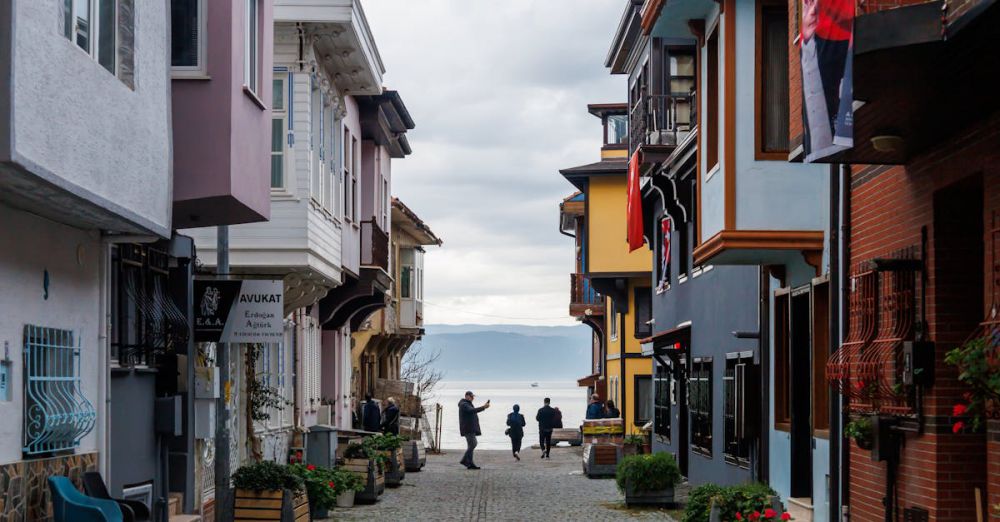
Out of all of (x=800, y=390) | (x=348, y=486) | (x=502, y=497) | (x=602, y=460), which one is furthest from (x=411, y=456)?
(x=800, y=390)

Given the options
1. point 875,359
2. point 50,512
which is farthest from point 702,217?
point 50,512

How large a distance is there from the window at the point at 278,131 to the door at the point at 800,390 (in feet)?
25.2

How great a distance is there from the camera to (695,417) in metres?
25.7

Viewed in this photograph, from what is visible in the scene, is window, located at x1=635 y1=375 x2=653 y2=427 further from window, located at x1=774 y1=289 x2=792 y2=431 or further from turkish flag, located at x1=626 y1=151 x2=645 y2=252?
window, located at x1=774 y1=289 x2=792 y2=431

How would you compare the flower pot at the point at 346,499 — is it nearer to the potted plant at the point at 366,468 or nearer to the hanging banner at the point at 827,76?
the potted plant at the point at 366,468

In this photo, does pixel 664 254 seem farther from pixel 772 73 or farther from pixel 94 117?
pixel 94 117

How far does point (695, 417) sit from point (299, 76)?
29.5 ft

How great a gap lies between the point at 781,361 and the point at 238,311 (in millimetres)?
6413

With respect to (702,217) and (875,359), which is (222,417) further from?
(875,359)

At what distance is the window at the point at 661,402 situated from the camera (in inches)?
1214

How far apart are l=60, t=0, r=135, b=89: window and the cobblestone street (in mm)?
11190

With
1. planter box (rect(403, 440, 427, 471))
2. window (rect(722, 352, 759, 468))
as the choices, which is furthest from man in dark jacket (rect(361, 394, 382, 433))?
window (rect(722, 352, 759, 468))

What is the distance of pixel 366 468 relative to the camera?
2502 centimetres

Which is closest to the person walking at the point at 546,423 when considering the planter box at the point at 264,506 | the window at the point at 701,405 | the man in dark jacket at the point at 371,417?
the man in dark jacket at the point at 371,417
